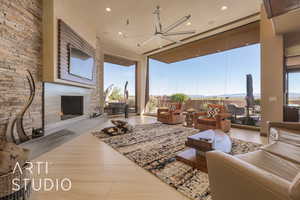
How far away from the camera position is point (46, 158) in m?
2.18

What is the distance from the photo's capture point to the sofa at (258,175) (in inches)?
26.8

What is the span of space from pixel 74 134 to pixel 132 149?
Result: 1629mm

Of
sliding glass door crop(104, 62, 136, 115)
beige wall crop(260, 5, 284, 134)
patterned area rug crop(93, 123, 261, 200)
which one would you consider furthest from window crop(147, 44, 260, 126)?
patterned area rug crop(93, 123, 261, 200)

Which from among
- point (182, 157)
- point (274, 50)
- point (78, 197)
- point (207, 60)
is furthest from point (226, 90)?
point (78, 197)

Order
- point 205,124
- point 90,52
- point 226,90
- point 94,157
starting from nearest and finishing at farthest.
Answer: point 94,157
point 205,124
point 90,52
point 226,90

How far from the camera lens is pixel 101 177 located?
171cm

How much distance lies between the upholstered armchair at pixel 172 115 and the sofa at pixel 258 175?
3.55m

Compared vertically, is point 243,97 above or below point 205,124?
above

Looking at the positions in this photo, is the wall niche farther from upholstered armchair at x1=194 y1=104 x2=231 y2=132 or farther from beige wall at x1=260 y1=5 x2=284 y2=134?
beige wall at x1=260 y1=5 x2=284 y2=134

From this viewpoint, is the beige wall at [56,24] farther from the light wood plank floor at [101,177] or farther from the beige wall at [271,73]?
the beige wall at [271,73]

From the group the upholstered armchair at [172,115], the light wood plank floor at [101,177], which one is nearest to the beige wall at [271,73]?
the upholstered armchair at [172,115]

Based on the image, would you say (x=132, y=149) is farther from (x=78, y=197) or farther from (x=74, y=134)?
(x=74, y=134)

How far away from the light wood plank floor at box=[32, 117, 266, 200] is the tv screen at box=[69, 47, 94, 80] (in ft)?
7.04

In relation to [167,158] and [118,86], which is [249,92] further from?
[118,86]
